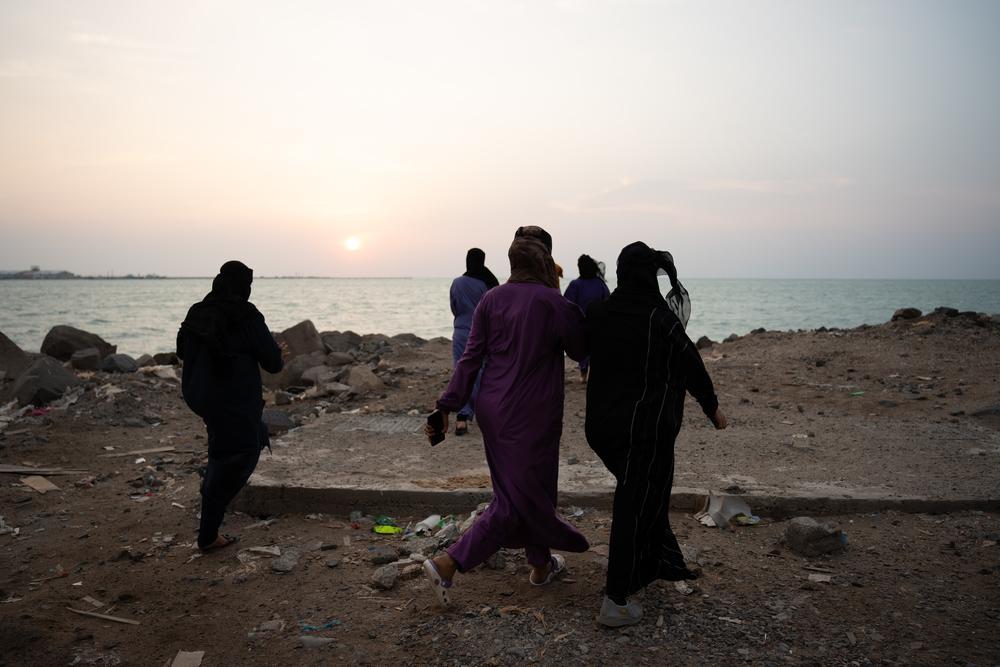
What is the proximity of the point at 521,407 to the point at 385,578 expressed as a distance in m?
1.25

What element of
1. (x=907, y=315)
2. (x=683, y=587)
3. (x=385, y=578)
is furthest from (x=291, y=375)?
(x=907, y=315)

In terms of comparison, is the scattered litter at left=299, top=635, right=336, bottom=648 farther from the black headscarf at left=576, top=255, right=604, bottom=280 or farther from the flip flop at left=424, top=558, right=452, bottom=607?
the black headscarf at left=576, top=255, right=604, bottom=280

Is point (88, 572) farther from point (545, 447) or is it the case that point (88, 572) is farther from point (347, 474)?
point (545, 447)

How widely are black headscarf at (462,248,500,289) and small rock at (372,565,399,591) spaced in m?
3.46

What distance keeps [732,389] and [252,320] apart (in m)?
6.94

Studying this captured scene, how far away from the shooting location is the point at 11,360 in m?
11.3

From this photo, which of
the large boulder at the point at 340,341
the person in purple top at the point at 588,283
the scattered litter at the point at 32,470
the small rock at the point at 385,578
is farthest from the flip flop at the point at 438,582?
the large boulder at the point at 340,341

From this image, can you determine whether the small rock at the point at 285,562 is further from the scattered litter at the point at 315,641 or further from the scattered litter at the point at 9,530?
the scattered litter at the point at 9,530

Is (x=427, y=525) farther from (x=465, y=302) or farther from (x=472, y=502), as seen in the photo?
(x=465, y=302)

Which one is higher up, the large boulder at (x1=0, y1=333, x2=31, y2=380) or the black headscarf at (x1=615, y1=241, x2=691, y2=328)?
the black headscarf at (x1=615, y1=241, x2=691, y2=328)

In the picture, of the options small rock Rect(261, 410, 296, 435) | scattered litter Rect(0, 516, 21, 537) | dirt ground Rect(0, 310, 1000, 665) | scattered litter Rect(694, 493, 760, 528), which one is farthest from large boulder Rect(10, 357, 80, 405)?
scattered litter Rect(694, 493, 760, 528)

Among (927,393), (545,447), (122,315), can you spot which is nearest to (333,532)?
(545,447)

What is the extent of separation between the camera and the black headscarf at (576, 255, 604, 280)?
8.21 meters

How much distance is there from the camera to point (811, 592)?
332cm
